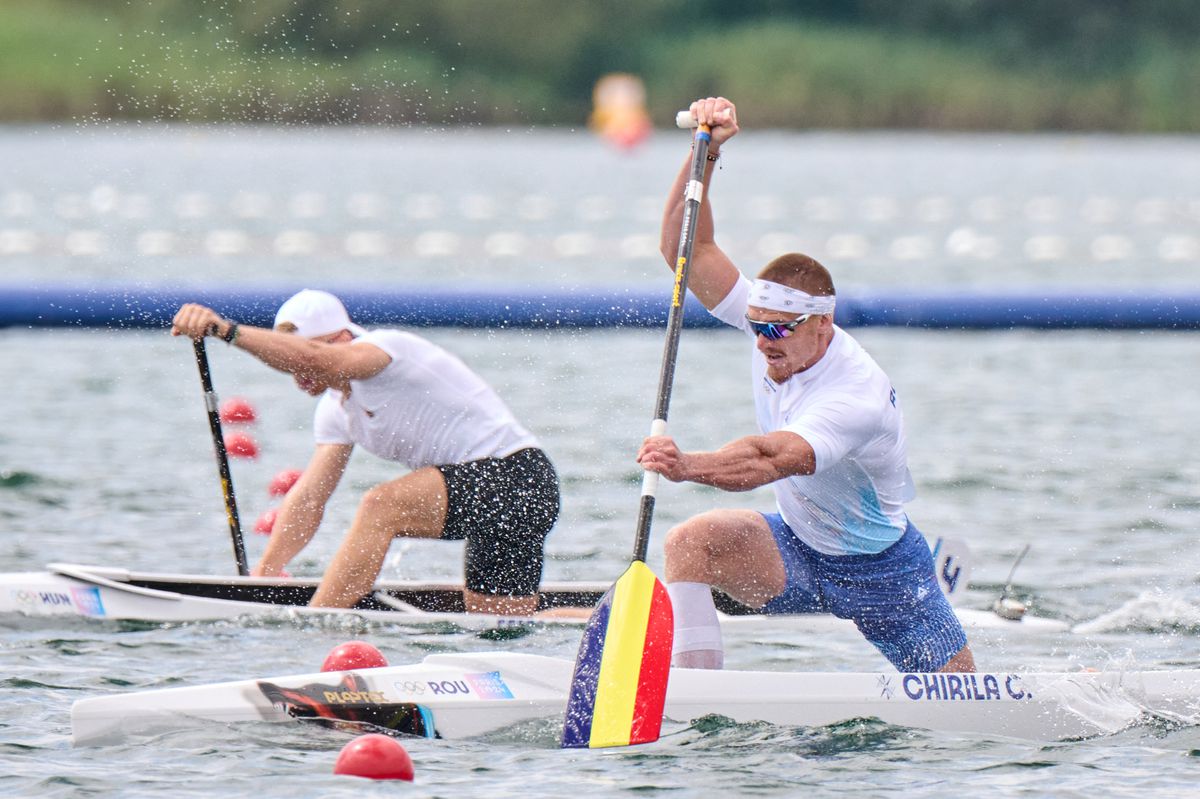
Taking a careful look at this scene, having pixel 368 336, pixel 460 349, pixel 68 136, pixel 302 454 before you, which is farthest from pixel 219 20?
pixel 368 336

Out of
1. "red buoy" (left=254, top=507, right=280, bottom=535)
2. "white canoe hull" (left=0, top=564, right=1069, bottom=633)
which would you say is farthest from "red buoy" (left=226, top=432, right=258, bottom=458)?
"white canoe hull" (left=0, top=564, right=1069, bottom=633)

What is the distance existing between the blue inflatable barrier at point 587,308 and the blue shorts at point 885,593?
3.64 meters

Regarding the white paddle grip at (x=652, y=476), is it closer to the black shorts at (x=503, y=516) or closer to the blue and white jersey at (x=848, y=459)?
the blue and white jersey at (x=848, y=459)

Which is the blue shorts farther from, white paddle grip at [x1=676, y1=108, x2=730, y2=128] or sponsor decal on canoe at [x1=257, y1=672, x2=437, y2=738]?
white paddle grip at [x1=676, y1=108, x2=730, y2=128]

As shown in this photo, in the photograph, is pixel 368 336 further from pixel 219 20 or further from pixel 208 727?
pixel 219 20

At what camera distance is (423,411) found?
27.3ft

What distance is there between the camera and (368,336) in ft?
27.1

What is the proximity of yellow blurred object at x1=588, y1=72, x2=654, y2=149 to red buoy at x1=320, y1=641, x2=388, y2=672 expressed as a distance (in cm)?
6083

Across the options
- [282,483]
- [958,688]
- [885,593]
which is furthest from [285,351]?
[958,688]

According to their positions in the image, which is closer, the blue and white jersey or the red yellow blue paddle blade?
the red yellow blue paddle blade

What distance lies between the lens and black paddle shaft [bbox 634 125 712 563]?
264 inches

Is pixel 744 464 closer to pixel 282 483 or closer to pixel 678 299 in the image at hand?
pixel 678 299

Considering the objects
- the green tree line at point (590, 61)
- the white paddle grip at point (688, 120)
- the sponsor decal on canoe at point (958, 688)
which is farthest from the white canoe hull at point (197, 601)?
the green tree line at point (590, 61)

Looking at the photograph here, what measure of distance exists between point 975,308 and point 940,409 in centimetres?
536
